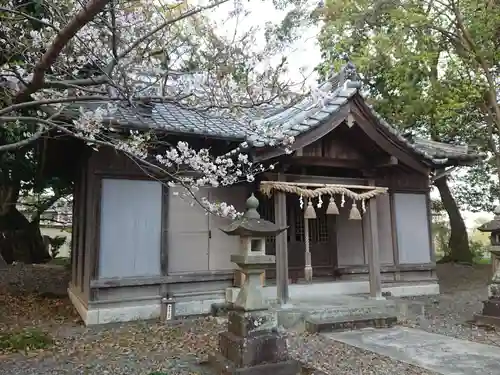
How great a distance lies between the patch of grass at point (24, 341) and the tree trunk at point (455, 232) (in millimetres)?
15440

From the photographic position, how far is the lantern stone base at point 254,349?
4.82 m

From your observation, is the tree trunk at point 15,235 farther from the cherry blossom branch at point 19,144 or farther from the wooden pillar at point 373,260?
the wooden pillar at point 373,260

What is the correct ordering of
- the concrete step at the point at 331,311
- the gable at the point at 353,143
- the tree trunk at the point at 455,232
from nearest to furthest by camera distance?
the concrete step at the point at 331,311 → the gable at the point at 353,143 → the tree trunk at the point at 455,232

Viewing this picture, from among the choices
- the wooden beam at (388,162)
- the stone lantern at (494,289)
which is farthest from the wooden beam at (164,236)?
the stone lantern at (494,289)

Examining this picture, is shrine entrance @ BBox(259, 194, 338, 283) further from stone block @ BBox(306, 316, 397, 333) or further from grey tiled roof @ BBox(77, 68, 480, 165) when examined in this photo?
stone block @ BBox(306, 316, 397, 333)

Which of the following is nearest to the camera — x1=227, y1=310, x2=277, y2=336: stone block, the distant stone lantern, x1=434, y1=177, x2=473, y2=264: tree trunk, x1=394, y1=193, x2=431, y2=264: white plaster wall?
x1=227, y1=310, x2=277, y2=336: stone block

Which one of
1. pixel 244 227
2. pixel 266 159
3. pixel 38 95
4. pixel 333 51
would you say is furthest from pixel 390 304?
pixel 333 51

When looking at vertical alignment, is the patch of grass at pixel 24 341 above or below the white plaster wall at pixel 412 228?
below

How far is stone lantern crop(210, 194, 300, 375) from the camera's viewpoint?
4.86m

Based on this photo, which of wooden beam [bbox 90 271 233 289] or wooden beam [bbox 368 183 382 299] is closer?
wooden beam [bbox 90 271 233 289]

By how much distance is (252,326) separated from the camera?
500 cm

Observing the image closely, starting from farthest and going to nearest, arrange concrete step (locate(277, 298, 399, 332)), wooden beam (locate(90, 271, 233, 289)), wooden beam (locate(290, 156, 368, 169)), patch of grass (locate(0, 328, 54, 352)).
A: 1. wooden beam (locate(290, 156, 368, 169))
2. wooden beam (locate(90, 271, 233, 289))
3. concrete step (locate(277, 298, 399, 332))
4. patch of grass (locate(0, 328, 54, 352))

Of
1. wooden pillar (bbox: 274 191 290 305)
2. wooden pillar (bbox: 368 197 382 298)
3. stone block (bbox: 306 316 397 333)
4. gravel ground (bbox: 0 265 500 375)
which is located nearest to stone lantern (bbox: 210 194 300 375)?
gravel ground (bbox: 0 265 500 375)

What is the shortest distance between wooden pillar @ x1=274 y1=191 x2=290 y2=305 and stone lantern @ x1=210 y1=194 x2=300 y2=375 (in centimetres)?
255
